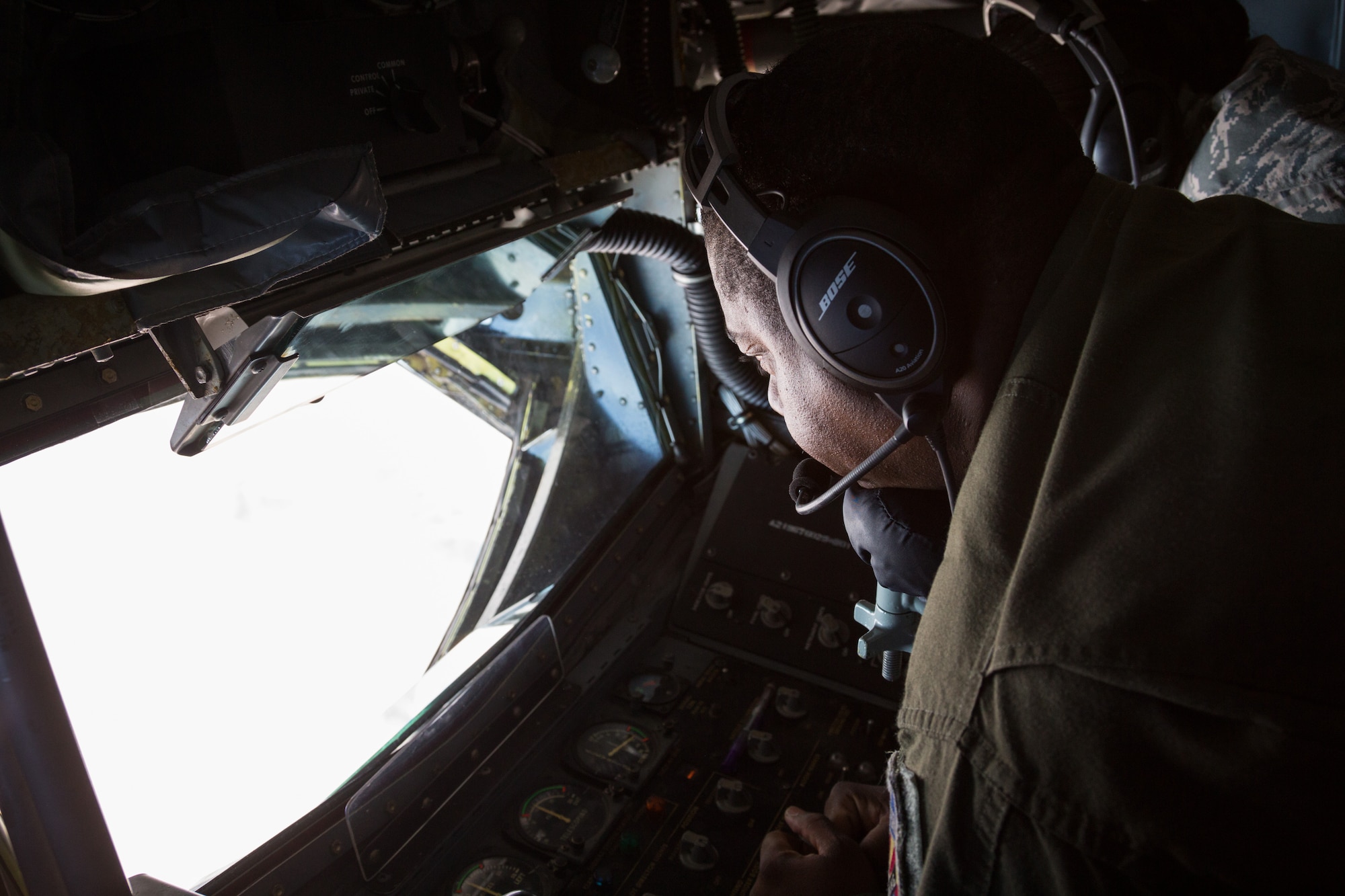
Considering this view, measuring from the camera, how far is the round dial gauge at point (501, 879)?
1.57 m

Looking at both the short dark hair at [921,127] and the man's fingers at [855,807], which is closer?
the short dark hair at [921,127]

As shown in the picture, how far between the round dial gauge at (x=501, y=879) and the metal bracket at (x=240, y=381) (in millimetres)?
889

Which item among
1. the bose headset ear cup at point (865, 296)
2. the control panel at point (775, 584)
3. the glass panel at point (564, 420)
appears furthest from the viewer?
the glass panel at point (564, 420)

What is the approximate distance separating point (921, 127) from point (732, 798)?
1.31 m

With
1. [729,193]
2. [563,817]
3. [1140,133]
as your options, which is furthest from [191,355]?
[1140,133]

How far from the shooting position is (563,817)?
173cm

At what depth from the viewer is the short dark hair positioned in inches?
34.2

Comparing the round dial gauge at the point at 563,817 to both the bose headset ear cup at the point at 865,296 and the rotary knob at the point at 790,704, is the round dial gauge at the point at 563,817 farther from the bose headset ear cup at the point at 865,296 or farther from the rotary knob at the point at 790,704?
the bose headset ear cup at the point at 865,296

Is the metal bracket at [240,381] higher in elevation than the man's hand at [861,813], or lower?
higher

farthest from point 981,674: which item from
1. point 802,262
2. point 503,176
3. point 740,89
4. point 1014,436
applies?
point 503,176

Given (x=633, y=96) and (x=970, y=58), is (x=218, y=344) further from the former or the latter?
(x=633, y=96)

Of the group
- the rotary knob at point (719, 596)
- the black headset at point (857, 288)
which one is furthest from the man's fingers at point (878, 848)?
the rotary knob at point (719, 596)

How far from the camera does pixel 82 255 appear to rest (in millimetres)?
889

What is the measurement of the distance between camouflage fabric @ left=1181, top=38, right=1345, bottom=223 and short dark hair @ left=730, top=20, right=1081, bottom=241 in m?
1.03
